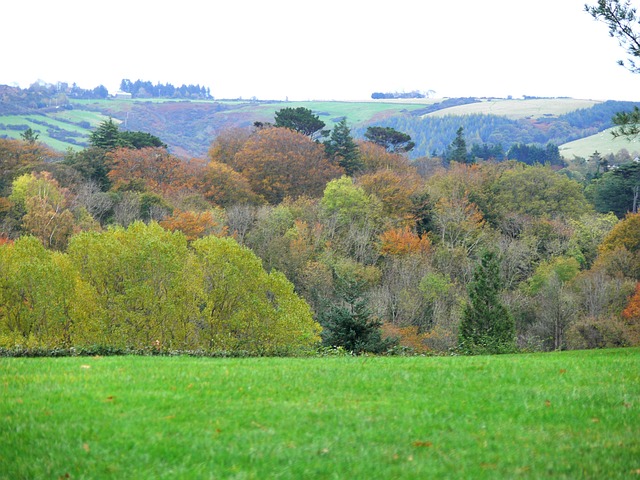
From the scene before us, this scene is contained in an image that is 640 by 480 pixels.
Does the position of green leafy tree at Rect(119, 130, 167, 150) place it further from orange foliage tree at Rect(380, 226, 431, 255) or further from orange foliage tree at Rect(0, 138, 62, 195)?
orange foliage tree at Rect(380, 226, 431, 255)

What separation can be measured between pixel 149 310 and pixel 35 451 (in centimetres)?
2948

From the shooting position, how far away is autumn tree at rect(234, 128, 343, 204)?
3418 inches

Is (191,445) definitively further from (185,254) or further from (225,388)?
(185,254)

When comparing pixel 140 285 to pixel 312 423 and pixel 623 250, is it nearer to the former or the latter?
pixel 312 423

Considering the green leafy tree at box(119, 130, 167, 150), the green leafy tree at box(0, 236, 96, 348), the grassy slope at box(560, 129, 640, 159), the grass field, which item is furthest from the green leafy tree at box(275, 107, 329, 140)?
the grass field

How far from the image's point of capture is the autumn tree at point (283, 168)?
285 ft

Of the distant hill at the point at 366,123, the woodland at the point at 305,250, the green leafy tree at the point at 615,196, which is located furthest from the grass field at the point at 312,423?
the distant hill at the point at 366,123

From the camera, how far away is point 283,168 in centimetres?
8825

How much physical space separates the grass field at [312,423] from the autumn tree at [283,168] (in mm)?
73258

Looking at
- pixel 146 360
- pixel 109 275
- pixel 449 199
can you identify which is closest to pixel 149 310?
pixel 109 275

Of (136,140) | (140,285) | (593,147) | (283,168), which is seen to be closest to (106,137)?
(136,140)

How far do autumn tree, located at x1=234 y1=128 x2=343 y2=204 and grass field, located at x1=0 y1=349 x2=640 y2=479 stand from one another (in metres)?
73.3

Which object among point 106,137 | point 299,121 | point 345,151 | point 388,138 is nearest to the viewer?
point 106,137

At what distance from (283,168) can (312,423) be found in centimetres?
7997
